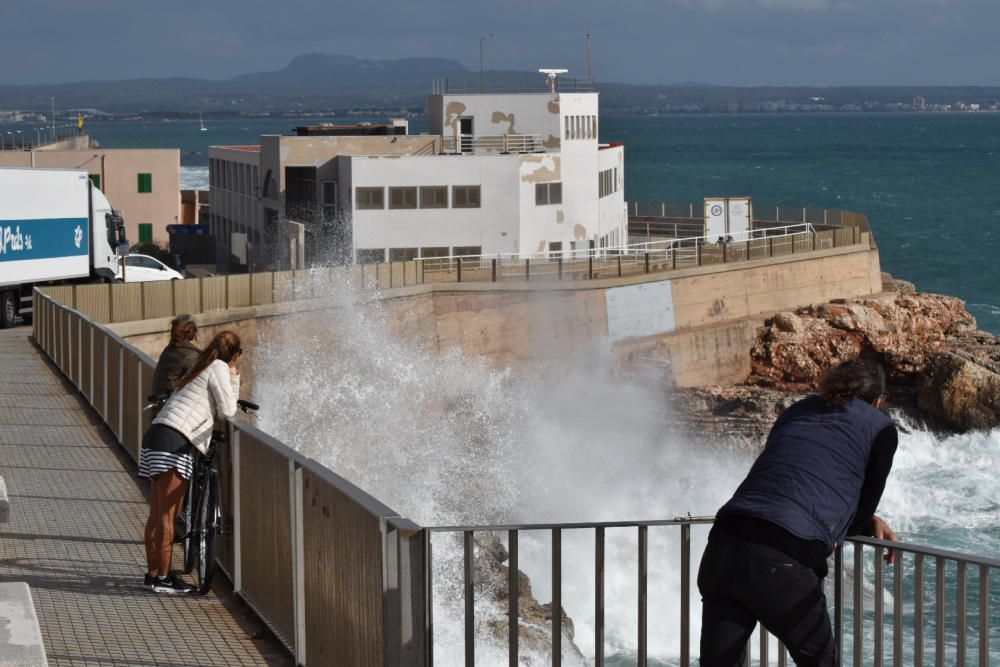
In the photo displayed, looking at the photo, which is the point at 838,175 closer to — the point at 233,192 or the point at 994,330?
the point at 994,330

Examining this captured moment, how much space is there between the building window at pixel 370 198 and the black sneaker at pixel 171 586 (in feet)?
144

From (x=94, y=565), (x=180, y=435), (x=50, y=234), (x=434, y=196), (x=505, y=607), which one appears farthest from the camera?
(x=434, y=196)

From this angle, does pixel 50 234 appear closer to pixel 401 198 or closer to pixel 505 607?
pixel 505 607

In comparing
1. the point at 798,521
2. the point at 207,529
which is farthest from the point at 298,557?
the point at 798,521

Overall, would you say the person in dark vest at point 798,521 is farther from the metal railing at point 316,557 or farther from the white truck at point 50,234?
the white truck at point 50,234

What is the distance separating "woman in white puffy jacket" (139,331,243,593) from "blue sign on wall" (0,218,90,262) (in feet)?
79.5

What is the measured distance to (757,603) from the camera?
558cm

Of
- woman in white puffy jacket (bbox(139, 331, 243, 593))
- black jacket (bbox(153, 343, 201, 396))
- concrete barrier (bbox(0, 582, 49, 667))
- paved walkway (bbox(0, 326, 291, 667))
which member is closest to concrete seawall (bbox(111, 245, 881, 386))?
paved walkway (bbox(0, 326, 291, 667))

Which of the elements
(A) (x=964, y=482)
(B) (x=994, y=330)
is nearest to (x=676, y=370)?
(A) (x=964, y=482)

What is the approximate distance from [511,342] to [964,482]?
1337cm

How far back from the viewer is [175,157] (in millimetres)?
71375

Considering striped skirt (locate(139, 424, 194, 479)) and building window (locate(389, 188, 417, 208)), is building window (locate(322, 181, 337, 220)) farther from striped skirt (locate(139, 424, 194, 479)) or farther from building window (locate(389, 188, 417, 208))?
striped skirt (locate(139, 424, 194, 479))

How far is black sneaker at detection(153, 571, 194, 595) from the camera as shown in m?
9.18

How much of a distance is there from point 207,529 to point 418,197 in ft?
146
